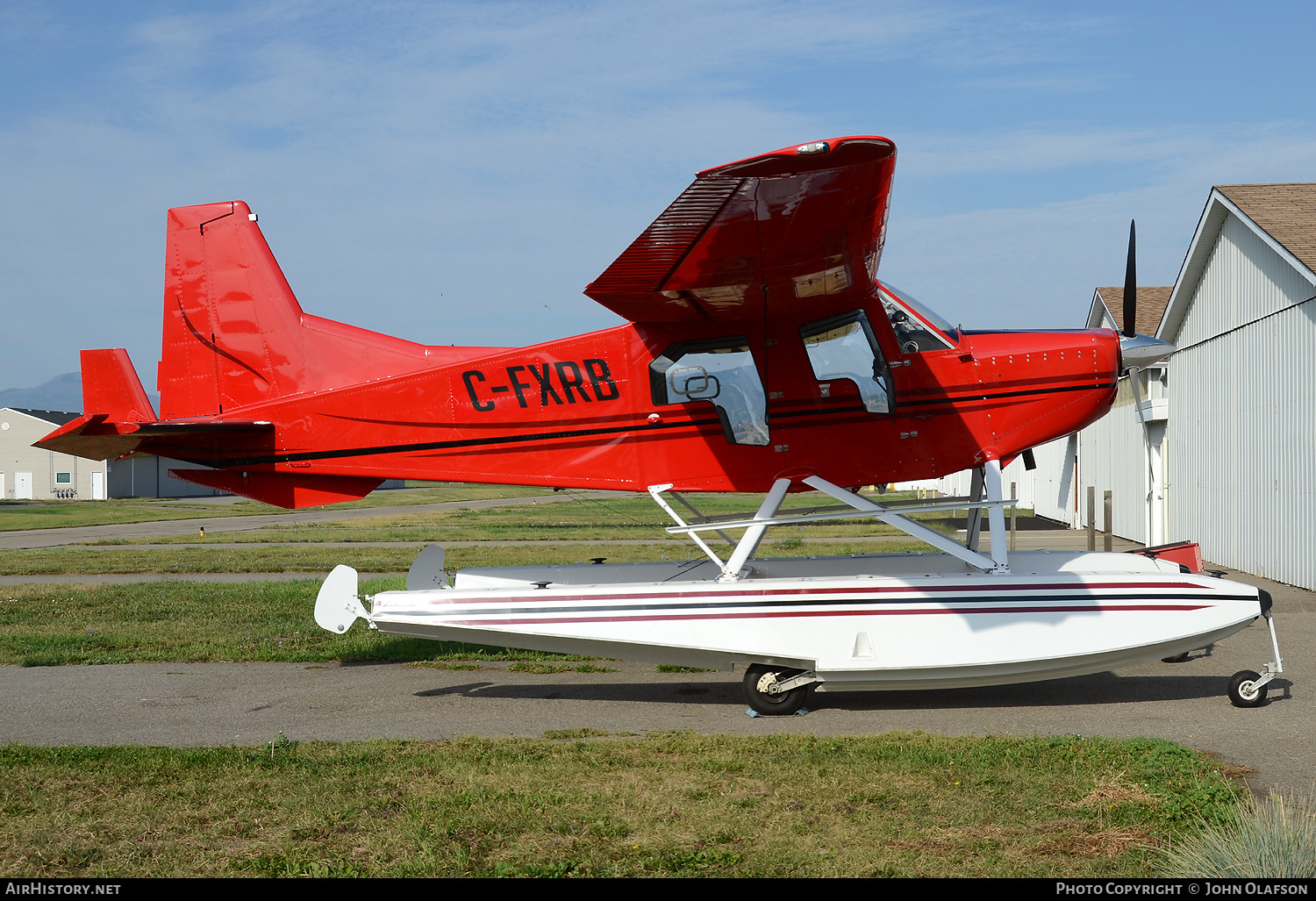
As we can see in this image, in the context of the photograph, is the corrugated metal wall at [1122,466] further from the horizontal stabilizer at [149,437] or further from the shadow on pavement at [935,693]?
the horizontal stabilizer at [149,437]

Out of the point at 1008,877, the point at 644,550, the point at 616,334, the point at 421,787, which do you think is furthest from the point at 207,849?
the point at 644,550

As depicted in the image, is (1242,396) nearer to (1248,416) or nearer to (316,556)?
(1248,416)

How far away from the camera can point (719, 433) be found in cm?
831

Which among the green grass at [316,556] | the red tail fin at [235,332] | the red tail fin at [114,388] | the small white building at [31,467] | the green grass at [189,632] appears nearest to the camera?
the red tail fin at [114,388]

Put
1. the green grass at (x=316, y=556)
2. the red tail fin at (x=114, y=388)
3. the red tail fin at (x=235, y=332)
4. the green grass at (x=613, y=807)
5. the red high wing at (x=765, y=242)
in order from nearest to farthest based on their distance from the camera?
the green grass at (x=613, y=807), the red high wing at (x=765, y=242), the red tail fin at (x=114, y=388), the red tail fin at (x=235, y=332), the green grass at (x=316, y=556)

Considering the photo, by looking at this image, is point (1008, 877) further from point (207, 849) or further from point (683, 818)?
→ point (207, 849)

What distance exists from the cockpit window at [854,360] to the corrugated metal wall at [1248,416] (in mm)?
8777

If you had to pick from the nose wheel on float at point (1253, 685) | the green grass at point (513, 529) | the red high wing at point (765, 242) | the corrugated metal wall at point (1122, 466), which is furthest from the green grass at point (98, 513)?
the nose wheel on float at point (1253, 685)

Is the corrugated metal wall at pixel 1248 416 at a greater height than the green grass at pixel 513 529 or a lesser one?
greater

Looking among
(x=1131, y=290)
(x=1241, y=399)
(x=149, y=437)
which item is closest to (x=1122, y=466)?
(x=1241, y=399)

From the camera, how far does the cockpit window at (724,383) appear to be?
8242 mm

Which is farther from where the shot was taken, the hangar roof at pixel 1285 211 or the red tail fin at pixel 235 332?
the hangar roof at pixel 1285 211

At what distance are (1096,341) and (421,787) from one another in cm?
647

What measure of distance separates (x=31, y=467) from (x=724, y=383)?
228 ft
